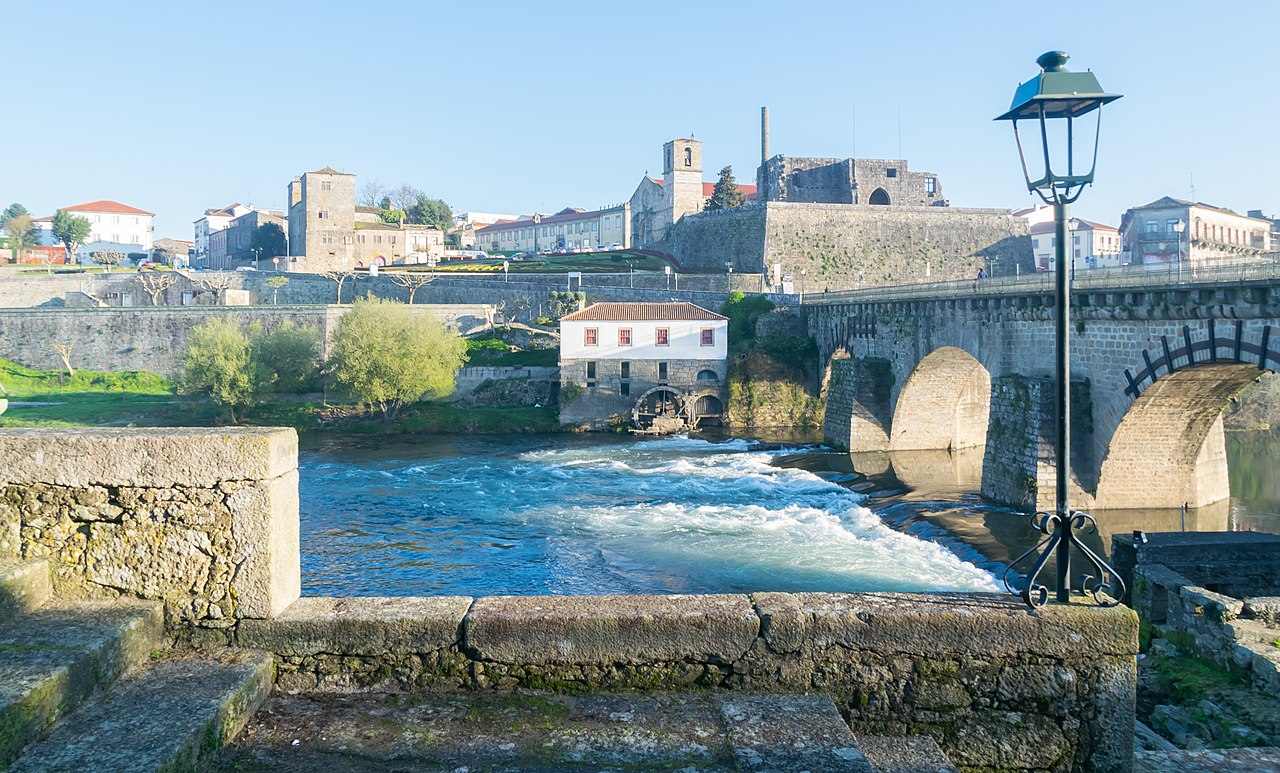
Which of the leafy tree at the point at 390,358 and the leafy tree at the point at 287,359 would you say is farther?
the leafy tree at the point at 287,359

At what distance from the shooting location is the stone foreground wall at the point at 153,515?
470 cm

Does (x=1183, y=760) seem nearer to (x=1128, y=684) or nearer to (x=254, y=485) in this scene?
(x=1128, y=684)

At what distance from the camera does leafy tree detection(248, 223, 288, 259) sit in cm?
9853

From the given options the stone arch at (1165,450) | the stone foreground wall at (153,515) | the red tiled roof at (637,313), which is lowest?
the stone arch at (1165,450)

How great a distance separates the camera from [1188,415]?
22891 mm

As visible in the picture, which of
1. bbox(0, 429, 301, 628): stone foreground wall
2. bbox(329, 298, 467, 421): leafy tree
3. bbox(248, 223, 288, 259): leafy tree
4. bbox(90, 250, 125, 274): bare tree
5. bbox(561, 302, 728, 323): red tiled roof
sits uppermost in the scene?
bbox(248, 223, 288, 259): leafy tree

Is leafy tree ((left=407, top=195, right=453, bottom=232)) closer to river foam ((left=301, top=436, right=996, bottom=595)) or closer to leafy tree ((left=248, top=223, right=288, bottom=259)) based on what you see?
leafy tree ((left=248, top=223, right=288, bottom=259))

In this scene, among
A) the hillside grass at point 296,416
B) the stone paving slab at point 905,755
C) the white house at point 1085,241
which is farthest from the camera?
the white house at point 1085,241

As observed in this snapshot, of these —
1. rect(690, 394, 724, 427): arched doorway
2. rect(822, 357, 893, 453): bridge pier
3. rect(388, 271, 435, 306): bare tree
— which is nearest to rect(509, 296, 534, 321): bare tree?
rect(388, 271, 435, 306): bare tree

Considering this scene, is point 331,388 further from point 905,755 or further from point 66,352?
point 905,755

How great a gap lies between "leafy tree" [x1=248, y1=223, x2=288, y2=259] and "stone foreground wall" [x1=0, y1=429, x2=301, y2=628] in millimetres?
100806

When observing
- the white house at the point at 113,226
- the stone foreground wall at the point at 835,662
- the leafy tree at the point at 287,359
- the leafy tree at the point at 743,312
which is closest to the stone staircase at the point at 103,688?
the stone foreground wall at the point at 835,662

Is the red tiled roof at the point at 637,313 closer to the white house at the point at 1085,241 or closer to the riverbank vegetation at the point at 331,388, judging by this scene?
the riverbank vegetation at the point at 331,388

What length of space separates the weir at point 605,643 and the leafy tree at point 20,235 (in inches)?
4592
